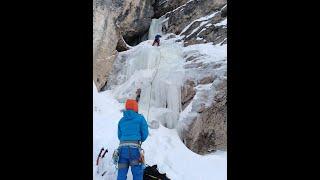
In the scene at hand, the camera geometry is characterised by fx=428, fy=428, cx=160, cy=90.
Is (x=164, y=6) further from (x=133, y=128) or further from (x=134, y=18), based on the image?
(x=133, y=128)

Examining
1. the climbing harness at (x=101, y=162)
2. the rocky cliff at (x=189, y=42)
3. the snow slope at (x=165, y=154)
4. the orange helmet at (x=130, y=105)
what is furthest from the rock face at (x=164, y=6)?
the orange helmet at (x=130, y=105)

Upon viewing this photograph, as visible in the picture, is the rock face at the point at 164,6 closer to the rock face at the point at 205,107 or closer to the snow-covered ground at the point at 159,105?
the snow-covered ground at the point at 159,105

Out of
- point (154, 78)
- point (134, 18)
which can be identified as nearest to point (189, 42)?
point (154, 78)

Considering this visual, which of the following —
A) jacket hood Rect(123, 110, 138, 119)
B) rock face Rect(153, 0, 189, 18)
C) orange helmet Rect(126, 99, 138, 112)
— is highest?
rock face Rect(153, 0, 189, 18)

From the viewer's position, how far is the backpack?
6.26 metres

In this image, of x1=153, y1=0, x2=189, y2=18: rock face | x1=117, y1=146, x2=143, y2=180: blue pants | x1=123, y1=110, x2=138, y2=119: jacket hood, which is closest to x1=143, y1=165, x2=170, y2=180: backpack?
x1=117, y1=146, x2=143, y2=180: blue pants

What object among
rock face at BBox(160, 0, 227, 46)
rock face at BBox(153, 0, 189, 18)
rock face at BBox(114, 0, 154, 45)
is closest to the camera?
rock face at BBox(160, 0, 227, 46)

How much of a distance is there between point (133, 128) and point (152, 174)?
3.77 ft

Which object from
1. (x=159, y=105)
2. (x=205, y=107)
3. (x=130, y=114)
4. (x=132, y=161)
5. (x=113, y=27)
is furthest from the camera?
(x=113, y=27)

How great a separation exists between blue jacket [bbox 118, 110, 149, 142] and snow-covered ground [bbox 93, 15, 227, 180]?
90 cm

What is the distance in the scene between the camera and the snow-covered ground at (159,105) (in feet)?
24.1

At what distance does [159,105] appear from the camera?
11.3 m

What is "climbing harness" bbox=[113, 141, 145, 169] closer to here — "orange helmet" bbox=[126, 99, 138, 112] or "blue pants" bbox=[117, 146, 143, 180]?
"blue pants" bbox=[117, 146, 143, 180]
